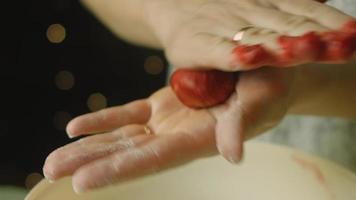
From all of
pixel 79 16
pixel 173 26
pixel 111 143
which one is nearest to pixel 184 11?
pixel 173 26

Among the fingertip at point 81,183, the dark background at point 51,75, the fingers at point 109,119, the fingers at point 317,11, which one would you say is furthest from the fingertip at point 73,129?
the dark background at point 51,75

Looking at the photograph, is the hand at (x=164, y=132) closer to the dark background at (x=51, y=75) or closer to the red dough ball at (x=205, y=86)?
the red dough ball at (x=205, y=86)

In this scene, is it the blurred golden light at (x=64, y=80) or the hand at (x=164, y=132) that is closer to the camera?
the hand at (x=164, y=132)

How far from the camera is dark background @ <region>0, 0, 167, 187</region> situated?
82 centimetres

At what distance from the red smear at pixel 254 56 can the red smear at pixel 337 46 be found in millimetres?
36

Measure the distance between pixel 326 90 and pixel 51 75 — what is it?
1.47 ft

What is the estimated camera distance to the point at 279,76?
18.5 inches

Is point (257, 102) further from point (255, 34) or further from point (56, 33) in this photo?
point (56, 33)

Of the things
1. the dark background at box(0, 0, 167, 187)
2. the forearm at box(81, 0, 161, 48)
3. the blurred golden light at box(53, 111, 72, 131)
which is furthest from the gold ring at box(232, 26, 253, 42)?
the blurred golden light at box(53, 111, 72, 131)

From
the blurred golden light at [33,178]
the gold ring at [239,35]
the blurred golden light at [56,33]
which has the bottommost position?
the blurred golden light at [33,178]

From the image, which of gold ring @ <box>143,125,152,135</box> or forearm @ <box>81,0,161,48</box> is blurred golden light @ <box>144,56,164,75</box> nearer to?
forearm @ <box>81,0,161,48</box>

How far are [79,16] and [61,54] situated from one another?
0.21 feet

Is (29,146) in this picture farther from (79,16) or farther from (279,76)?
(279,76)

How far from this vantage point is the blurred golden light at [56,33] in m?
0.82
